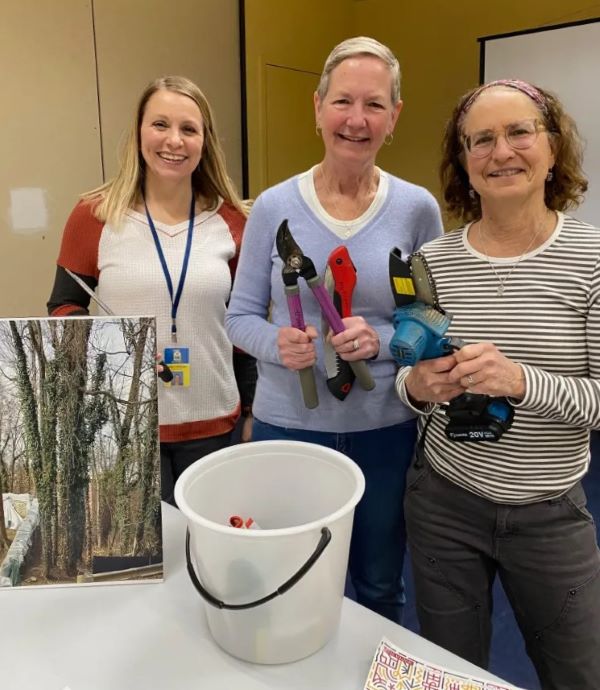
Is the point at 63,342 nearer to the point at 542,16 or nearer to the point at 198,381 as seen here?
the point at 198,381

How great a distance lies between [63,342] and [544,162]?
0.80 metres

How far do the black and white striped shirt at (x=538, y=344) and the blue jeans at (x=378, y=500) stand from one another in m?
0.18

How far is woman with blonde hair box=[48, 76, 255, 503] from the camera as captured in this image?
1.42 metres

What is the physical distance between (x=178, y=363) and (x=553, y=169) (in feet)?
2.91

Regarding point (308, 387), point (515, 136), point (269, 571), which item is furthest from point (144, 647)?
point (515, 136)

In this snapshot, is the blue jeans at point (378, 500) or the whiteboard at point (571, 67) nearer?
the blue jeans at point (378, 500)

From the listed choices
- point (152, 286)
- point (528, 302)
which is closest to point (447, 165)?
point (528, 302)

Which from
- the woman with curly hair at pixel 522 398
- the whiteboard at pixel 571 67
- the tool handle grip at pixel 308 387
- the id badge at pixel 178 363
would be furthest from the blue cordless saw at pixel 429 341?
the whiteboard at pixel 571 67

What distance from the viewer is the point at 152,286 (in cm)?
141

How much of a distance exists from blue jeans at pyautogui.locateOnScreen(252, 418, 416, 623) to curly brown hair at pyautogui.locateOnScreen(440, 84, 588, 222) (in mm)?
458

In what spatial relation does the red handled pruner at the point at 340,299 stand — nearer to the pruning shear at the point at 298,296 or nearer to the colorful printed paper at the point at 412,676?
the pruning shear at the point at 298,296

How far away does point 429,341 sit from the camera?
2.89ft

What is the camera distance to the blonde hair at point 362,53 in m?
1.15

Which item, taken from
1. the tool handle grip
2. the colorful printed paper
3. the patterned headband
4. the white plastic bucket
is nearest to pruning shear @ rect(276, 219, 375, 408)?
the tool handle grip
